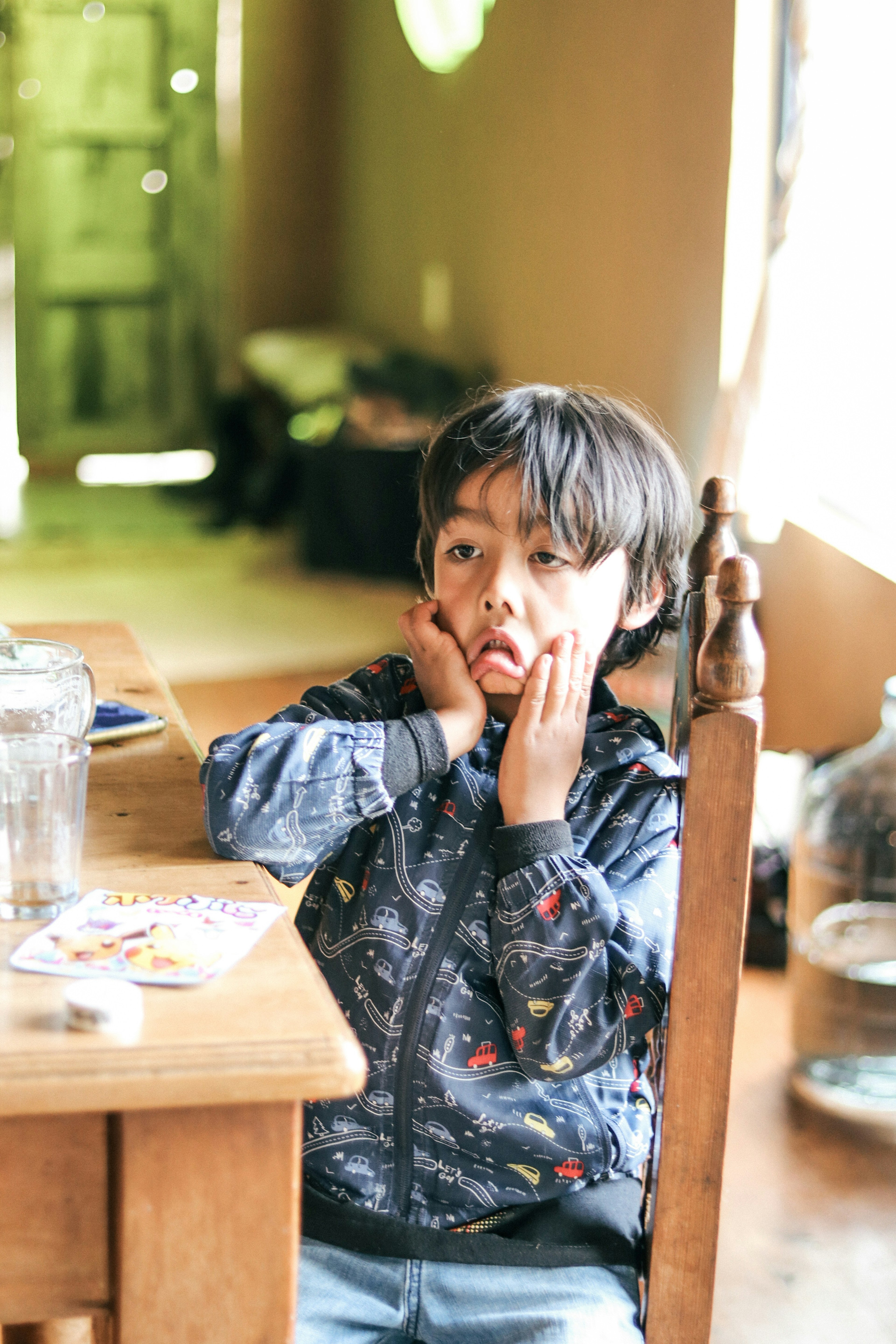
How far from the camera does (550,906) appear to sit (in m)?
0.88

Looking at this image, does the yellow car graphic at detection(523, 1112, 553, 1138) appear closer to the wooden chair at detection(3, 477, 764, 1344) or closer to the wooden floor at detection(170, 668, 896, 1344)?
the wooden chair at detection(3, 477, 764, 1344)

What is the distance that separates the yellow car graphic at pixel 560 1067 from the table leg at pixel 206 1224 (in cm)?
26

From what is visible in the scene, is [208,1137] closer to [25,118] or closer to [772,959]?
[772,959]

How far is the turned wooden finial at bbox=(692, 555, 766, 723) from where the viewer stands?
2.50 feet

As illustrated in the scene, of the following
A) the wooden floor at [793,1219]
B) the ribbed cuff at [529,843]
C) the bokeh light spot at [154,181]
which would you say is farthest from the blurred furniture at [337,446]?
the ribbed cuff at [529,843]

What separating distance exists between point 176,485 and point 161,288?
92cm

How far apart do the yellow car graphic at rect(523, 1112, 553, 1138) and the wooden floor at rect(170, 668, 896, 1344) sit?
674 millimetres

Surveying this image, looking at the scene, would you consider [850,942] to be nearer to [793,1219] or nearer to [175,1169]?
[793,1219]

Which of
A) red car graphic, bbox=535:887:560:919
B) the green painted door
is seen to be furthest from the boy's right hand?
the green painted door

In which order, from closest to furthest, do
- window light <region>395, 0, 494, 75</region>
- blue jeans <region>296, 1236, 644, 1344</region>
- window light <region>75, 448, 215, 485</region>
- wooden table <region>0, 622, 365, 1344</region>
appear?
1. wooden table <region>0, 622, 365, 1344</region>
2. blue jeans <region>296, 1236, 644, 1344</region>
3. window light <region>395, 0, 494, 75</region>
4. window light <region>75, 448, 215, 485</region>

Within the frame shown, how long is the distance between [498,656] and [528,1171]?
13.7 inches

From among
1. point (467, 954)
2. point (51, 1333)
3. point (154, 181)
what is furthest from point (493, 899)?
point (154, 181)

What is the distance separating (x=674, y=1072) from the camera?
2.70ft

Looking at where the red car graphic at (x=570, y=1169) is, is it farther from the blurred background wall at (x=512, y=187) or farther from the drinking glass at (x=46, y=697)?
the blurred background wall at (x=512, y=187)
